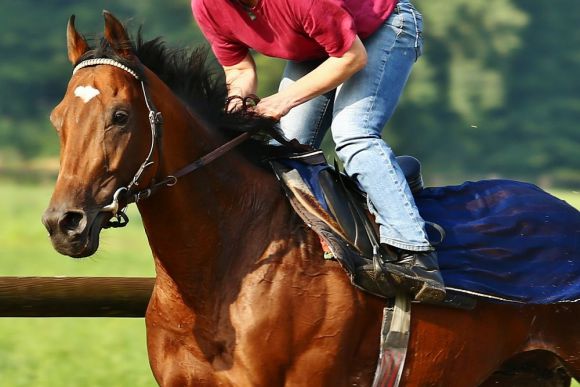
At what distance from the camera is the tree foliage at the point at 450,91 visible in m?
51.1

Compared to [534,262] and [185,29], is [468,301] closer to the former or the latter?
[534,262]

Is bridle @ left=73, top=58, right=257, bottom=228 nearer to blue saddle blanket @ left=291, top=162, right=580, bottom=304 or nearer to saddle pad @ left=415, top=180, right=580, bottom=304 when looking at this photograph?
blue saddle blanket @ left=291, top=162, right=580, bottom=304

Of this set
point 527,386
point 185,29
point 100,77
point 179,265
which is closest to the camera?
point 100,77

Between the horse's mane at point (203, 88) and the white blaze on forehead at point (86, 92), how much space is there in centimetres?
42

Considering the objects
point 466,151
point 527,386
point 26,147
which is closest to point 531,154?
point 466,151

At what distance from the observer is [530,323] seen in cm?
500

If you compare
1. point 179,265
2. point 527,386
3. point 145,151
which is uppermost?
point 145,151

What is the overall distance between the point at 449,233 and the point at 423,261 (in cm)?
25

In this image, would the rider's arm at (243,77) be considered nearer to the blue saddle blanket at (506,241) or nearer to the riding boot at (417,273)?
the blue saddle blanket at (506,241)

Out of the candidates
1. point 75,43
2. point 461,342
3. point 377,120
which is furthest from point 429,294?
point 75,43

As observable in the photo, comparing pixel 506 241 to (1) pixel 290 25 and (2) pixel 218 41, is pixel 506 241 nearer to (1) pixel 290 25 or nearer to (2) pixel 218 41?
(1) pixel 290 25

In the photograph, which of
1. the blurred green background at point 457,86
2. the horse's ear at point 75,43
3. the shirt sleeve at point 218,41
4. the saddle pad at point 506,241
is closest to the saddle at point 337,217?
the saddle pad at point 506,241

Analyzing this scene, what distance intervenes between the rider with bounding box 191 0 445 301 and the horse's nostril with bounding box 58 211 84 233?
105 cm

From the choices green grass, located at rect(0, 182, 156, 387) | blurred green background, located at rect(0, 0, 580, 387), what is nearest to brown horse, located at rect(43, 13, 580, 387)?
green grass, located at rect(0, 182, 156, 387)
